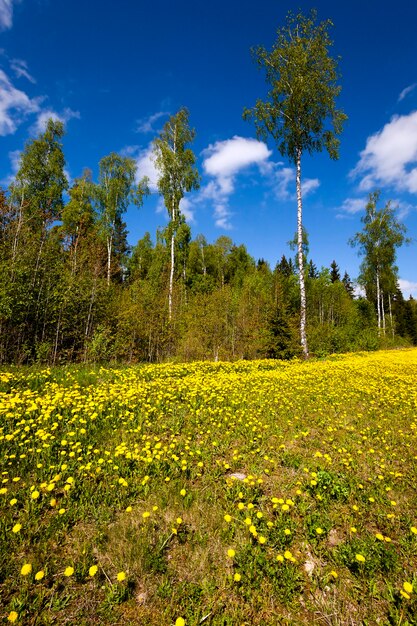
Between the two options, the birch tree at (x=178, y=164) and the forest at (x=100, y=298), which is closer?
the forest at (x=100, y=298)

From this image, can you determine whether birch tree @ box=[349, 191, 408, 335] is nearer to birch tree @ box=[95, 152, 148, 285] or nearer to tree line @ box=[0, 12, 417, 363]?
tree line @ box=[0, 12, 417, 363]

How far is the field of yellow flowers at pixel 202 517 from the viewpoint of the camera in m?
2.32

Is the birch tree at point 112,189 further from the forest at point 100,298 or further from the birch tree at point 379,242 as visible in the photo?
the birch tree at point 379,242

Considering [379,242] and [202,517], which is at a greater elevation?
[379,242]

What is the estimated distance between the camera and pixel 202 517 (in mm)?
3180

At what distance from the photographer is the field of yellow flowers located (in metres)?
2.32

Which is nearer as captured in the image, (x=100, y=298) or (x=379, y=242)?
(x=100, y=298)

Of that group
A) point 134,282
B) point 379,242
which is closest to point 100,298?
point 134,282

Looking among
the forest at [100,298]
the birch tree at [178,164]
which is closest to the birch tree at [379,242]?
the forest at [100,298]

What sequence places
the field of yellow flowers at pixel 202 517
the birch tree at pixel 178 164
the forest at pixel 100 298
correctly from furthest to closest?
the birch tree at pixel 178 164, the forest at pixel 100 298, the field of yellow flowers at pixel 202 517

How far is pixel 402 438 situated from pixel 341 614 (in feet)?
13.2

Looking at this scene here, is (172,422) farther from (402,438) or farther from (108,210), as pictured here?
(108,210)

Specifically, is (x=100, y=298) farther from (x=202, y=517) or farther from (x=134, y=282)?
(x=202, y=517)

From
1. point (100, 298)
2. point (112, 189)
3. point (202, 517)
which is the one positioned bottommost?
point (202, 517)
